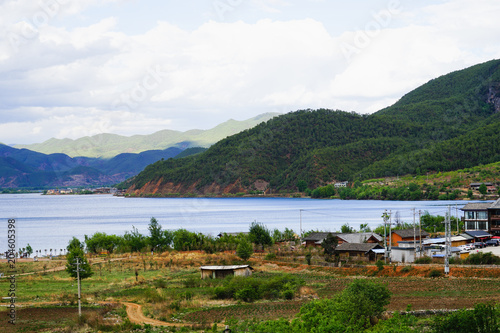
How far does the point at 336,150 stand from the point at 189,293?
14249 cm

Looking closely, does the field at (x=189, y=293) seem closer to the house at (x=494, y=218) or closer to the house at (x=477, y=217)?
the house at (x=494, y=218)

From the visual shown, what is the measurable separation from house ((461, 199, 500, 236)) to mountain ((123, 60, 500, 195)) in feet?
279

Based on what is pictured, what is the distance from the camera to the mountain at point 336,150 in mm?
143488

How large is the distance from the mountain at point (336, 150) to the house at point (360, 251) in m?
96.5

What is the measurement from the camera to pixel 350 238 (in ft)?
166

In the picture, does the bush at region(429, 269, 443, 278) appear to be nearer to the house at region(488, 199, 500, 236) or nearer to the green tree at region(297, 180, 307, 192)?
the house at region(488, 199, 500, 236)

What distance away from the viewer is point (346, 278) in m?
33.4

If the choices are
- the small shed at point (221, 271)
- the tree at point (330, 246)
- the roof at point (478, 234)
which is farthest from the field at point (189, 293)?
the roof at point (478, 234)

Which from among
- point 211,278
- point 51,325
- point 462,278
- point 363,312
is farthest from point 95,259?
point 363,312

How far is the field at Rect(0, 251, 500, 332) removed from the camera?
21848 millimetres

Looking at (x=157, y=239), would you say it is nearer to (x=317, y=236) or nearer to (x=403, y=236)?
(x=317, y=236)

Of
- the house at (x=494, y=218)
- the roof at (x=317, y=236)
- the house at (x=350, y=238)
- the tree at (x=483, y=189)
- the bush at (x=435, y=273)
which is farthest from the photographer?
the tree at (x=483, y=189)

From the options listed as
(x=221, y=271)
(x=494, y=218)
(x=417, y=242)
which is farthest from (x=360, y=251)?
(x=494, y=218)

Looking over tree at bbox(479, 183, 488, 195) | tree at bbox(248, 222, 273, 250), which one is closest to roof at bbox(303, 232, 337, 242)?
tree at bbox(248, 222, 273, 250)
